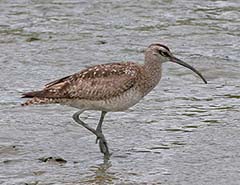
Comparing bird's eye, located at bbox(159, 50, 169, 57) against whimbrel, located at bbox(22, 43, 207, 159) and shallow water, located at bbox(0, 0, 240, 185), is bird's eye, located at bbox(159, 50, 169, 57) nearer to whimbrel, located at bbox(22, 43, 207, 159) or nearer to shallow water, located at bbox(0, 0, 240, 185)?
whimbrel, located at bbox(22, 43, 207, 159)

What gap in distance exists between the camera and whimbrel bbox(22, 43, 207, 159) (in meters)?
9.70

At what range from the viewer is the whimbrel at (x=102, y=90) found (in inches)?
382

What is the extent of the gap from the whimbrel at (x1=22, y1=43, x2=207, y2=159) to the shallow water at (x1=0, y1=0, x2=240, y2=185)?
486mm

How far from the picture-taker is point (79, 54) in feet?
46.6

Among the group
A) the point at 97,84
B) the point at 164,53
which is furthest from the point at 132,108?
the point at 97,84

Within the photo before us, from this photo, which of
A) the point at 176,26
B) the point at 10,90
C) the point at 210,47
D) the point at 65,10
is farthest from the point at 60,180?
the point at 65,10

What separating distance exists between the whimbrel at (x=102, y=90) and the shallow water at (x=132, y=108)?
1.59 feet

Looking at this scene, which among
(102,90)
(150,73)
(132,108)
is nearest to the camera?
(102,90)

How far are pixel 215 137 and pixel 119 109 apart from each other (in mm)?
1201

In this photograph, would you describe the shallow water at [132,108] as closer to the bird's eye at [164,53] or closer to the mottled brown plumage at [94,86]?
the mottled brown plumage at [94,86]

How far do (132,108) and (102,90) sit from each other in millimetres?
1965

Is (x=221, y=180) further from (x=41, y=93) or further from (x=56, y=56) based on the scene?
(x=56, y=56)

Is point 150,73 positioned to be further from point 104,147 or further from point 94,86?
point 104,147

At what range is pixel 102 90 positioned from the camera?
973 cm
